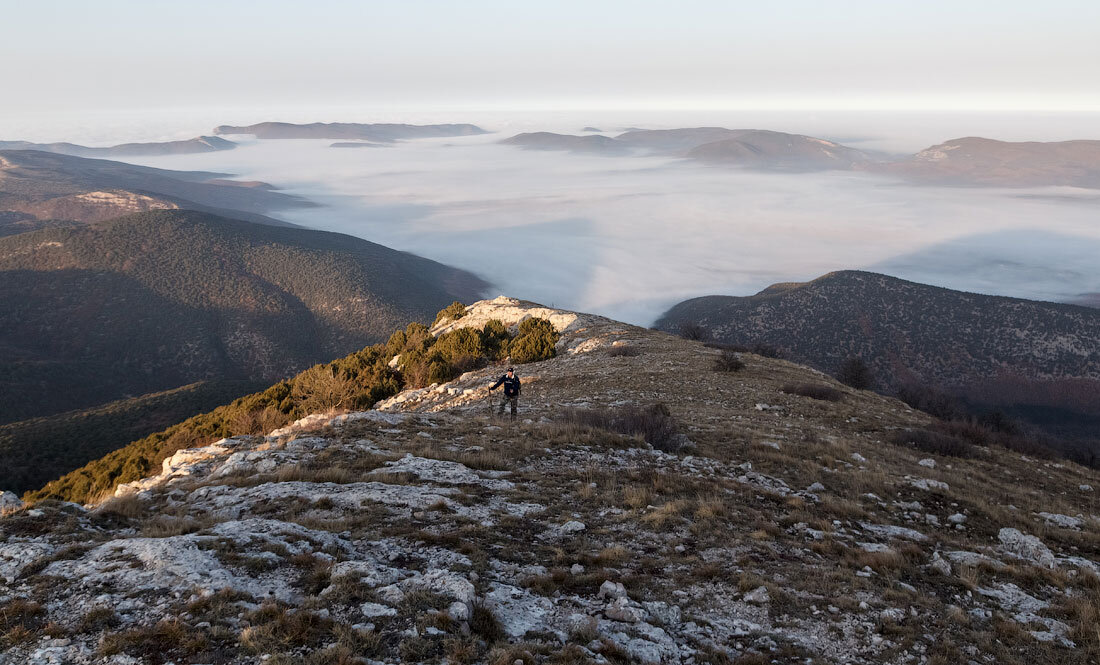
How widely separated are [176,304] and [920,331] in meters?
142

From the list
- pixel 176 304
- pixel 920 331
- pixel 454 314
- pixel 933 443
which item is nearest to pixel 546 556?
pixel 933 443

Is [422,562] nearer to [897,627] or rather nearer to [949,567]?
[897,627]

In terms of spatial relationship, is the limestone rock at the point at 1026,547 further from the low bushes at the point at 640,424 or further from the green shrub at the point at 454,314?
the green shrub at the point at 454,314

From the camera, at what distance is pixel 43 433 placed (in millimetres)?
46906

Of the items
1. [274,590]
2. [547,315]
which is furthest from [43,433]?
[274,590]

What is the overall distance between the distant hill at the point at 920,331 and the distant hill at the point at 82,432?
76.5m

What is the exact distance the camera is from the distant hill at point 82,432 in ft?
136

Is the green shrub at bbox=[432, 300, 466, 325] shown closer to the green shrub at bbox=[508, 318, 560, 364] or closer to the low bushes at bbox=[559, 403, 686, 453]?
the green shrub at bbox=[508, 318, 560, 364]

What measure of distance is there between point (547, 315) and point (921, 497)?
30.2m

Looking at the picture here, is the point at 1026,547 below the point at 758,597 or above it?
below

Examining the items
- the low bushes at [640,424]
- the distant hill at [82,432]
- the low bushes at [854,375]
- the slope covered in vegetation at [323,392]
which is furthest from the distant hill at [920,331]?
the distant hill at [82,432]

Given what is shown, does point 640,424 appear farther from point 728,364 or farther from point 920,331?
point 920,331

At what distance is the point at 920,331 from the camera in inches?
3684

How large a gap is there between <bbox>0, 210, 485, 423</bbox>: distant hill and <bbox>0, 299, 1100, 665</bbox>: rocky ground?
3760 inches
